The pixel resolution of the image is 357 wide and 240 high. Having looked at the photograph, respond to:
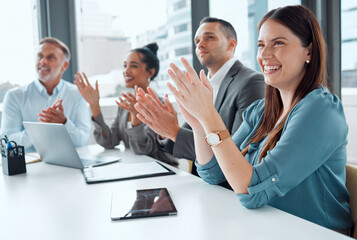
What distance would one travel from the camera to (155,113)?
153cm

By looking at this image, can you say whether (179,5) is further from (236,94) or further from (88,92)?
(236,94)

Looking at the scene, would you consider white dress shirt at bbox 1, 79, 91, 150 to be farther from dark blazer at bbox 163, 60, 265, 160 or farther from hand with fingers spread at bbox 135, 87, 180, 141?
hand with fingers spread at bbox 135, 87, 180, 141

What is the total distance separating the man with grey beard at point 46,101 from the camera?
7.72 feet

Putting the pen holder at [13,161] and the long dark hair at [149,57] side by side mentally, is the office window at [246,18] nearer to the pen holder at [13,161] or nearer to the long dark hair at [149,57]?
the long dark hair at [149,57]

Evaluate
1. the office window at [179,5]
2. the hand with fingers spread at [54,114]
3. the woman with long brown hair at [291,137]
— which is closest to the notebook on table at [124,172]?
the woman with long brown hair at [291,137]

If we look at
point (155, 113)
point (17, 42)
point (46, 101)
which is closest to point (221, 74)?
point (155, 113)

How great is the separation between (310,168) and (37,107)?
2.11 meters

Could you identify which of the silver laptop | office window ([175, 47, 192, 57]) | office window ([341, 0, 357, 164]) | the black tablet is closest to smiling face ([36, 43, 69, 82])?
the silver laptop

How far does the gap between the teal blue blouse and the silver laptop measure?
0.91 meters

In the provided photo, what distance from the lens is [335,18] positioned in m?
3.55

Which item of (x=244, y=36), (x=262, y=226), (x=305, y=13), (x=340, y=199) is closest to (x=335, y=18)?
(x=244, y=36)

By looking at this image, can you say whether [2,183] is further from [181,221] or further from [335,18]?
[335,18]

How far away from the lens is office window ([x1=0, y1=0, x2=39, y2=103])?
119 inches

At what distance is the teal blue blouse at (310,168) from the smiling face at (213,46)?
3.83 feet
